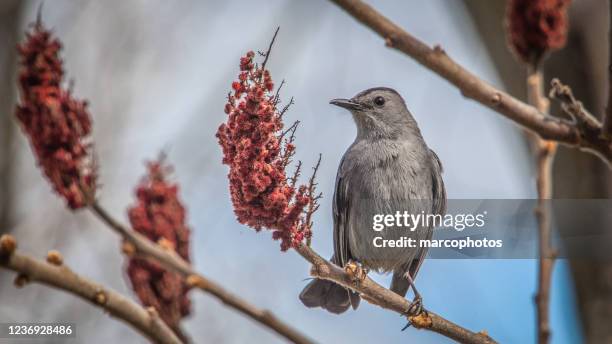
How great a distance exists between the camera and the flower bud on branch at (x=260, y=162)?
6.49 ft

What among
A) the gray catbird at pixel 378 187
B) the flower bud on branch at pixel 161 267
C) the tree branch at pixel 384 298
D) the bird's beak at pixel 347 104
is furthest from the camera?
the bird's beak at pixel 347 104

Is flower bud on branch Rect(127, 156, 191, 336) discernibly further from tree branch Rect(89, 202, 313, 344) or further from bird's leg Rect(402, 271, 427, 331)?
bird's leg Rect(402, 271, 427, 331)

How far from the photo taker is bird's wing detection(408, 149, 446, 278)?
2.99 metres

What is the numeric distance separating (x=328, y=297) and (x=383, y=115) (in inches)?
42.5

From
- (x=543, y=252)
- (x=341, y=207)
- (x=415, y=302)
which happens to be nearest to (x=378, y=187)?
(x=341, y=207)

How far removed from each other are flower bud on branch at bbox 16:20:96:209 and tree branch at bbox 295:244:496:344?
82cm

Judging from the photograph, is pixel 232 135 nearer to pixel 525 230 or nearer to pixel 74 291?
pixel 74 291

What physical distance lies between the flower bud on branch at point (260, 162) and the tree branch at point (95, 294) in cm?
53

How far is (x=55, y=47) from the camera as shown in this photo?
161 centimetres

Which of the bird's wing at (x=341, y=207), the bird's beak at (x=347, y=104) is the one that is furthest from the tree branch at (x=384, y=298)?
the bird's beak at (x=347, y=104)

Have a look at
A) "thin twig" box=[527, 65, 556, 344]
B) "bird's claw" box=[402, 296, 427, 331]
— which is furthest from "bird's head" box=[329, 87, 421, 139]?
"thin twig" box=[527, 65, 556, 344]

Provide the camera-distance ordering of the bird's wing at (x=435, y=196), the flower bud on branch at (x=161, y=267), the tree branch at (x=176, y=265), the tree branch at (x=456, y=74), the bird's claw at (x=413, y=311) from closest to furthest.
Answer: the tree branch at (x=176, y=265) → the flower bud on branch at (x=161, y=267) → the tree branch at (x=456, y=74) → the bird's claw at (x=413, y=311) → the bird's wing at (x=435, y=196)

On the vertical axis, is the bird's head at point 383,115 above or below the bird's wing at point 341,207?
above

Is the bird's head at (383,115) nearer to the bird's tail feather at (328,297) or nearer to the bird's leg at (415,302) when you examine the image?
the bird's leg at (415,302)
